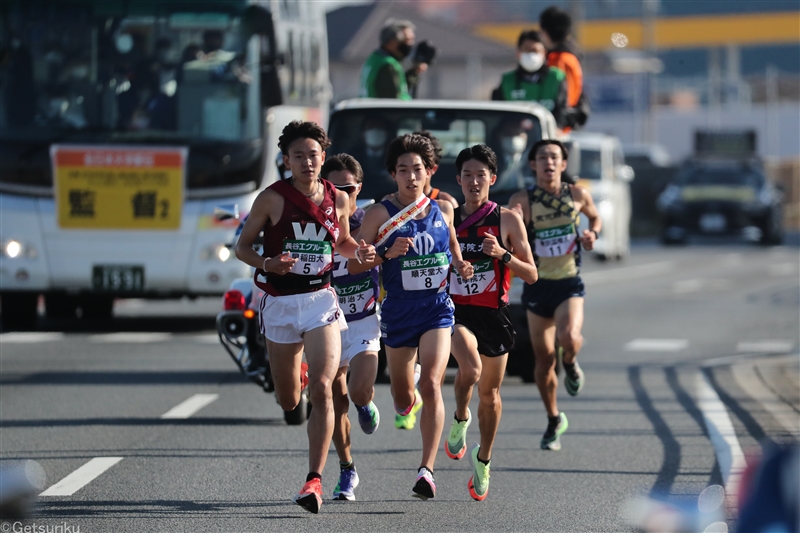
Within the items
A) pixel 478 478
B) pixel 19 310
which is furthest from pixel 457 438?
pixel 19 310

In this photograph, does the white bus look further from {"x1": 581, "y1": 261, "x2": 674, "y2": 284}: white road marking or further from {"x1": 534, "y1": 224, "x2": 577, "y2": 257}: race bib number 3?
{"x1": 581, "y1": 261, "x2": 674, "y2": 284}: white road marking

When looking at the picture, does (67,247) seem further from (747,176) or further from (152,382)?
(747,176)

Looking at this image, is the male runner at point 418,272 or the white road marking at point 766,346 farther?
the white road marking at point 766,346

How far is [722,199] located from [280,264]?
100 feet

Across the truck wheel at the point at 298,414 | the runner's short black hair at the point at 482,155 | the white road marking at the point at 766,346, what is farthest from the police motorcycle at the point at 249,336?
the white road marking at the point at 766,346

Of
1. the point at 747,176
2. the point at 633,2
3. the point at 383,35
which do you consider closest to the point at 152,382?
the point at 383,35

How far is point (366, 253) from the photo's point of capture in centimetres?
780

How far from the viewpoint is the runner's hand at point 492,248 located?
810 centimetres

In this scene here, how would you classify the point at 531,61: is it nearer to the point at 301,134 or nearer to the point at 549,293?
the point at 549,293

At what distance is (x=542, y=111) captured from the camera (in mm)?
13062

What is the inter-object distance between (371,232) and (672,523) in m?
4.59

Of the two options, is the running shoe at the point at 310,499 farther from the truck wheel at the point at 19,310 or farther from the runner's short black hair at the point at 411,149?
the truck wheel at the point at 19,310

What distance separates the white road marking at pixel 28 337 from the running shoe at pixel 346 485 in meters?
9.27

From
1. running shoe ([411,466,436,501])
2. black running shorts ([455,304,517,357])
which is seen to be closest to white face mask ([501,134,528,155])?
black running shorts ([455,304,517,357])
